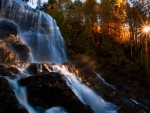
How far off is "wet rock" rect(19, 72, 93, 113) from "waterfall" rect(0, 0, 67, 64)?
10.8 metres

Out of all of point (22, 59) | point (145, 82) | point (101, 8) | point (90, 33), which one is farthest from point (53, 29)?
point (145, 82)

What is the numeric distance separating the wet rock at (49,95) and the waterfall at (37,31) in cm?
1081

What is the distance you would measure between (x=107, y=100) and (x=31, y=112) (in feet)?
21.0

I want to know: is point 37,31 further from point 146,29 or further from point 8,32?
point 146,29

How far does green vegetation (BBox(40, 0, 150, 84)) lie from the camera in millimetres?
23422

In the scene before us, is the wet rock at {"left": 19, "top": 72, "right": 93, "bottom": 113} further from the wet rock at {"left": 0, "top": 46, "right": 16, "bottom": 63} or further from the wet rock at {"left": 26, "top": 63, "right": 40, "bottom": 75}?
the wet rock at {"left": 0, "top": 46, "right": 16, "bottom": 63}

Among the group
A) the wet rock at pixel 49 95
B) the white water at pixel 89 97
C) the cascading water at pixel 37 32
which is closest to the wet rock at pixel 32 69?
the white water at pixel 89 97

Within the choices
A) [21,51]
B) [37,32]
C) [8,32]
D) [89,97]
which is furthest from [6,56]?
[37,32]

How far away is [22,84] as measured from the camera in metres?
11.6

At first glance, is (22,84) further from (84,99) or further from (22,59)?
(22,59)

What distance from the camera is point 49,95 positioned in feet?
37.6

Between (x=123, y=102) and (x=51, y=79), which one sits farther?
(x=123, y=102)

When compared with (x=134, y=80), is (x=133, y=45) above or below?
above

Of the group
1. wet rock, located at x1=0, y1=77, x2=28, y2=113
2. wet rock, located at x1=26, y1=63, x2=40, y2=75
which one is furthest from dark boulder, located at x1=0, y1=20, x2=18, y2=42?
wet rock, located at x1=0, y1=77, x2=28, y2=113
